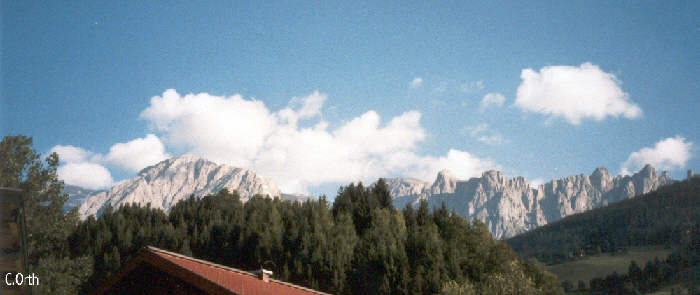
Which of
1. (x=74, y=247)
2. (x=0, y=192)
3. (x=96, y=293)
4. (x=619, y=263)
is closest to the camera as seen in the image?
(x=0, y=192)

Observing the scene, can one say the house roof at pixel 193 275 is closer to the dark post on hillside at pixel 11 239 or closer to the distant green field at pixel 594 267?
the dark post on hillside at pixel 11 239

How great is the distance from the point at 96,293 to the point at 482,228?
4573cm

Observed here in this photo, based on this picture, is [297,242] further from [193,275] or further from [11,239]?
[11,239]

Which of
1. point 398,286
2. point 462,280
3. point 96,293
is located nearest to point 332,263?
point 398,286

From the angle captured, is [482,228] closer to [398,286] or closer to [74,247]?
[398,286]

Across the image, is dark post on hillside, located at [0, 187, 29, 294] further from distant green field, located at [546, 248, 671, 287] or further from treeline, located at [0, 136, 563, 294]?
distant green field, located at [546, 248, 671, 287]

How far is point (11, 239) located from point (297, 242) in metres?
41.5

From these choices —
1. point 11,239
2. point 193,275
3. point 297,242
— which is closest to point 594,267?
point 297,242

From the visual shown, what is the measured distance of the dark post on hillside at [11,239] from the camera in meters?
3.64

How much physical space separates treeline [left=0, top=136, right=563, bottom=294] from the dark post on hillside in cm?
3040

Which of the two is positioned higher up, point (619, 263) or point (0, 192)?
point (0, 192)

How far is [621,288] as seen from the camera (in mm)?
159750

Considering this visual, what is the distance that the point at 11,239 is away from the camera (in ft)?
12.2

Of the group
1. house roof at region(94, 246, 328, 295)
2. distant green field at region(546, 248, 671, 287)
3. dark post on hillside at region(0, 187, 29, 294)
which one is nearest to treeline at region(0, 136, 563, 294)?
house roof at region(94, 246, 328, 295)
